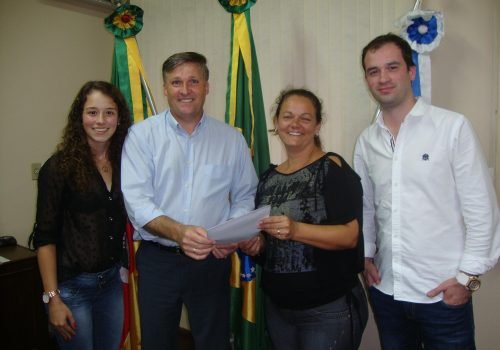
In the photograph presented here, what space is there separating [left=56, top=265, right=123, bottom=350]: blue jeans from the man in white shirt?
3.94 feet

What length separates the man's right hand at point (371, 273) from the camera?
153 cm

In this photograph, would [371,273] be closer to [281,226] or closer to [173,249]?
[281,226]

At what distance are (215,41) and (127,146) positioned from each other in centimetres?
148

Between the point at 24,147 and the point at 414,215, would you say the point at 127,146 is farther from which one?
the point at 24,147

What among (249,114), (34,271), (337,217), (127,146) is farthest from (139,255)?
(34,271)

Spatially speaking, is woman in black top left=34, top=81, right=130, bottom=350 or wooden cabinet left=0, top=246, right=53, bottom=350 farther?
wooden cabinet left=0, top=246, right=53, bottom=350

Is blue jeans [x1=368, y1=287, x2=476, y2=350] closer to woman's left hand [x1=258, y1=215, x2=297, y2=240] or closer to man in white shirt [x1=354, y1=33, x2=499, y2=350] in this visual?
man in white shirt [x1=354, y1=33, x2=499, y2=350]

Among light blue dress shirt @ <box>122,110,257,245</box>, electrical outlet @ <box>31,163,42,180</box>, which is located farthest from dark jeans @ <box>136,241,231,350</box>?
electrical outlet @ <box>31,163,42,180</box>

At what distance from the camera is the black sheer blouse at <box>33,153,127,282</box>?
151 cm

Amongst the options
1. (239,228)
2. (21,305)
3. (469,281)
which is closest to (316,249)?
(239,228)

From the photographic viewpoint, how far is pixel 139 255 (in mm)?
1674

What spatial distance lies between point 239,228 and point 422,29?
4.14 ft

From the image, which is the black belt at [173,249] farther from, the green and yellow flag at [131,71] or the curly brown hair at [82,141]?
the green and yellow flag at [131,71]

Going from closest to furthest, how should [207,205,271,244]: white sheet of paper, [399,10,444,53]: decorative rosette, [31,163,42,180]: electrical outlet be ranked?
[207,205,271,244]: white sheet of paper, [399,10,444,53]: decorative rosette, [31,163,42,180]: electrical outlet
